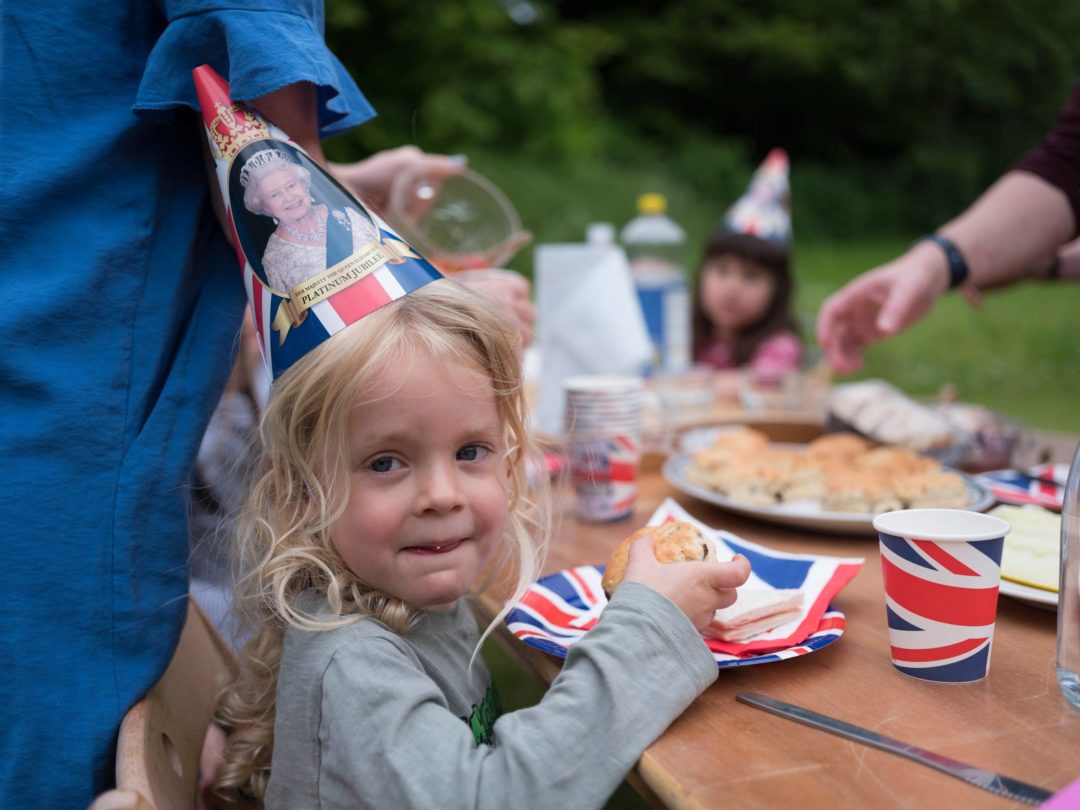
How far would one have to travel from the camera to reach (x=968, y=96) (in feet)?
56.3

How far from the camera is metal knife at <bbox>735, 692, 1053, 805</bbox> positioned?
0.86 m

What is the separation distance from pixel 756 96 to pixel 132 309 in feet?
68.7

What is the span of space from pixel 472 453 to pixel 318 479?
204 millimetres

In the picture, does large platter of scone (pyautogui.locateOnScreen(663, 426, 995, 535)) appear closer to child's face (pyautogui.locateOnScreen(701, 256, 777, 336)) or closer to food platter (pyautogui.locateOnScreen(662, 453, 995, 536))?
food platter (pyautogui.locateOnScreen(662, 453, 995, 536))

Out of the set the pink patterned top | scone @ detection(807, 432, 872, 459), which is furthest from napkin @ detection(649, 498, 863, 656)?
the pink patterned top

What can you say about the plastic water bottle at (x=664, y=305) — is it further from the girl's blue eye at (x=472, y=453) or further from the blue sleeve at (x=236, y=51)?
the blue sleeve at (x=236, y=51)

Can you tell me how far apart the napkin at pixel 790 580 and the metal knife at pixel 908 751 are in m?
0.09

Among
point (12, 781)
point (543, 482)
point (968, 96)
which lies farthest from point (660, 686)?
point (968, 96)

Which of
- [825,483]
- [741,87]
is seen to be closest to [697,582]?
[825,483]

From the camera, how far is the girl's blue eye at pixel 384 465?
45.6 inches

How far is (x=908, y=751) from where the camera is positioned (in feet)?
3.05

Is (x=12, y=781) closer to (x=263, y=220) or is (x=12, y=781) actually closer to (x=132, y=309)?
(x=132, y=309)

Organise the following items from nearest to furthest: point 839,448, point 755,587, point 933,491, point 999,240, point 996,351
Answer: point 755,587, point 933,491, point 839,448, point 999,240, point 996,351

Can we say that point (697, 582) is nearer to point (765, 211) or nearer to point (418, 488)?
point (418, 488)
